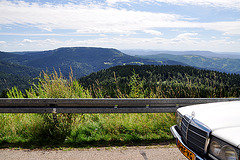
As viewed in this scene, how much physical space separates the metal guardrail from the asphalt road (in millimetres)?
805

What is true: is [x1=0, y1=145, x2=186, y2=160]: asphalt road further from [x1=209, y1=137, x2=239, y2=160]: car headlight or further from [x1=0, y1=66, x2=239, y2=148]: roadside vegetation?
[x1=209, y1=137, x2=239, y2=160]: car headlight

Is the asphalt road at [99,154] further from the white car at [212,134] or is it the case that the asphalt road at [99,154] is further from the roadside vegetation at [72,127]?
the white car at [212,134]

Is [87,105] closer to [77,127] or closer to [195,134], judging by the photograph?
[77,127]

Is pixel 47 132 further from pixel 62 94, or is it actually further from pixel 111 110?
pixel 111 110

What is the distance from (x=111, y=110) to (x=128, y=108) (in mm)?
360

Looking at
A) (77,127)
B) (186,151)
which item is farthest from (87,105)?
(186,151)

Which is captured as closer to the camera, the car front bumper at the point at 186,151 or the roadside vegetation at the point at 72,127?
the car front bumper at the point at 186,151

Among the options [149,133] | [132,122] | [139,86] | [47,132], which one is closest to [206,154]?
[149,133]

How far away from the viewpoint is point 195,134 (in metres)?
2.42

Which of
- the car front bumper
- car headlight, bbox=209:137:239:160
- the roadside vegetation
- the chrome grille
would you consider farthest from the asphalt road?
car headlight, bbox=209:137:239:160

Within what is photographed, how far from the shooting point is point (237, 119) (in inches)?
93.0

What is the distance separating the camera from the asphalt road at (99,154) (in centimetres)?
319

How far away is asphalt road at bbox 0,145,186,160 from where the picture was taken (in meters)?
3.19

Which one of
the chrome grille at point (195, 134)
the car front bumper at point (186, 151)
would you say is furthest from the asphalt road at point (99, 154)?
the chrome grille at point (195, 134)
